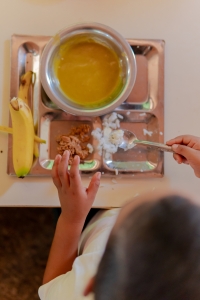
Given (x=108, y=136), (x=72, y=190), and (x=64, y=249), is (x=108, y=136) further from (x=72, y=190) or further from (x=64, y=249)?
(x=64, y=249)

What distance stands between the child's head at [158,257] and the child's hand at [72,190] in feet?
0.92

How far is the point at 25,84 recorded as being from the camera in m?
0.81

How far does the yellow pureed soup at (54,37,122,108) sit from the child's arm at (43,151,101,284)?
204 millimetres

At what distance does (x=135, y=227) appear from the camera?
1.44 ft

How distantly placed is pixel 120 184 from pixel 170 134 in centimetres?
21

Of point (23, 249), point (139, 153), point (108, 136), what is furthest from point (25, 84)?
point (23, 249)

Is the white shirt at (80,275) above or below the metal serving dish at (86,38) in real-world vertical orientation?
below

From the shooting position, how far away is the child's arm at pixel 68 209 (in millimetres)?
708

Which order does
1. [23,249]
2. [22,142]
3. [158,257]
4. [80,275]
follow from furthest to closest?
[23,249], [22,142], [80,275], [158,257]

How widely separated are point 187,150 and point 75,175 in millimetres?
294

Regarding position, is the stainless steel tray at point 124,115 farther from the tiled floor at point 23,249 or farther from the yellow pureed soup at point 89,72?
the tiled floor at point 23,249

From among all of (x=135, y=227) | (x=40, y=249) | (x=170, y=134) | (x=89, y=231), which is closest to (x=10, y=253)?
(x=40, y=249)

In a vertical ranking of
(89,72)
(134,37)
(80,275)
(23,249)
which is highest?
(134,37)

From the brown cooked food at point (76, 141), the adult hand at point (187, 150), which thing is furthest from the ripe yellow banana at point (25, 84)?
the adult hand at point (187, 150)
